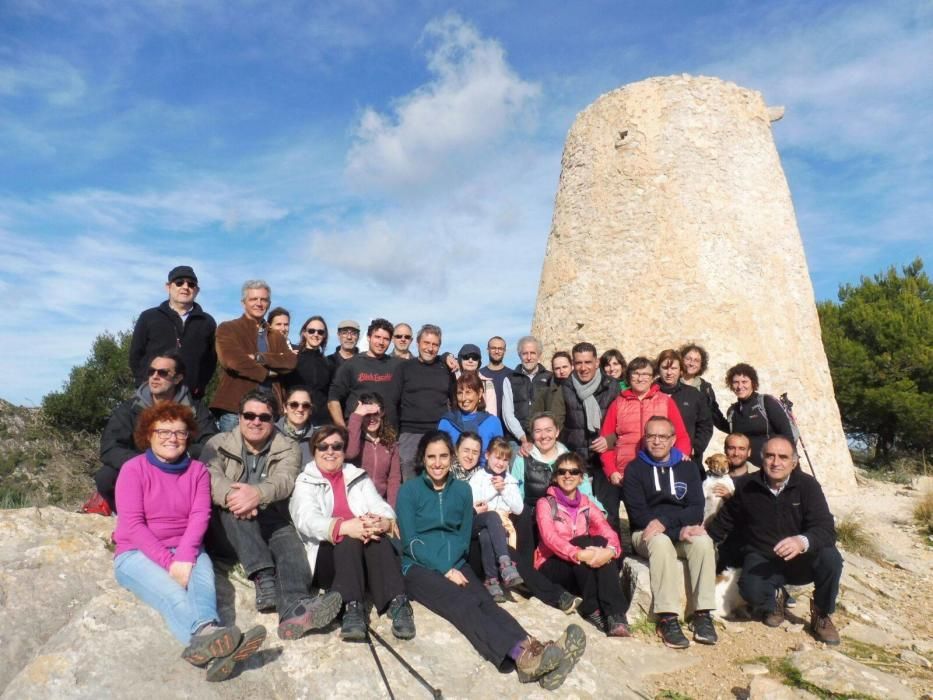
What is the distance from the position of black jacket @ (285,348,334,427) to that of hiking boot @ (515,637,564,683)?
107 inches

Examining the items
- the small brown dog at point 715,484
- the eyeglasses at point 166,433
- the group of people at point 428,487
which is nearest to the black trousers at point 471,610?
the group of people at point 428,487

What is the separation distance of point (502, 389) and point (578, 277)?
12.2ft

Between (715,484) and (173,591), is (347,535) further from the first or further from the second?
(715,484)

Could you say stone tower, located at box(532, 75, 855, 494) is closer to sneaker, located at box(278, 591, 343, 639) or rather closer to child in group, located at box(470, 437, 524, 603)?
child in group, located at box(470, 437, 524, 603)

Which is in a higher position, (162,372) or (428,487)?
(162,372)

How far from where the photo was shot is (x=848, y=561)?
6.62 meters

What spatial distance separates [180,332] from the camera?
16.3 ft

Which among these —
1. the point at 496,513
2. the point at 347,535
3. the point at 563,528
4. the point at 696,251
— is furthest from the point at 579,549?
the point at 696,251

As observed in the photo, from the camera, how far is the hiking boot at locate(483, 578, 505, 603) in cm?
418

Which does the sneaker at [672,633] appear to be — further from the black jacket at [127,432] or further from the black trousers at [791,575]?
the black jacket at [127,432]

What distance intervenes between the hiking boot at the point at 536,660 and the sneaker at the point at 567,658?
0.11 feet

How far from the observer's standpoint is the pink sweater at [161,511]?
3457 millimetres

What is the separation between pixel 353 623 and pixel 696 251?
6.85m

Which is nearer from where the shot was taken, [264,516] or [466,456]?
[264,516]
